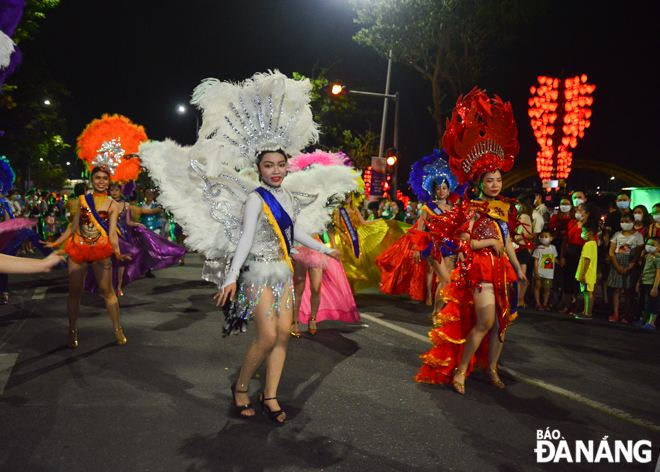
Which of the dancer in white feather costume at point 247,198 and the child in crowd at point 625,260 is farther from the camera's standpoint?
the child in crowd at point 625,260

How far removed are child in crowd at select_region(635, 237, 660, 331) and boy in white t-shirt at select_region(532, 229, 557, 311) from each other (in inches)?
63.2

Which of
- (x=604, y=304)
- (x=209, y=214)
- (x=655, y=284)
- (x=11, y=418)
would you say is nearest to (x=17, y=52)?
(x=209, y=214)

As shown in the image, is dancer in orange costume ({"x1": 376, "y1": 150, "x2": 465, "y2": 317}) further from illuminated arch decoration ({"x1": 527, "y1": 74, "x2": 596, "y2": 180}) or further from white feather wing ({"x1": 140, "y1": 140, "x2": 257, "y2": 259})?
illuminated arch decoration ({"x1": 527, "y1": 74, "x2": 596, "y2": 180})

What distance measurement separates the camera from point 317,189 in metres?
4.70

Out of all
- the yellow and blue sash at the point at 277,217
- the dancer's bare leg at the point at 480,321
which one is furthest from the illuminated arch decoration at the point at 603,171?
the yellow and blue sash at the point at 277,217

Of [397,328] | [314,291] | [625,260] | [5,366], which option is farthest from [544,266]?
[5,366]

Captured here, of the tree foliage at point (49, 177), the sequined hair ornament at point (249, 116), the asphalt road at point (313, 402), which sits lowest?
the asphalt road at point (313, 402)

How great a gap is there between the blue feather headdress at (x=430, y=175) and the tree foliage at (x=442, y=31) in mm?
15941

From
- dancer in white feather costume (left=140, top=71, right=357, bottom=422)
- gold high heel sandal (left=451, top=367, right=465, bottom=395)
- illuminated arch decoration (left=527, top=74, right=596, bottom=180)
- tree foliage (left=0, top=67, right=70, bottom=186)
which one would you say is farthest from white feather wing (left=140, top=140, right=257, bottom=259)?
illuminated arch decoration (left=527, top=74, right=596, bottom=180)

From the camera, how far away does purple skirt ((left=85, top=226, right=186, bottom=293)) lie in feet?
31.3

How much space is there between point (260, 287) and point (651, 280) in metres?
6.49

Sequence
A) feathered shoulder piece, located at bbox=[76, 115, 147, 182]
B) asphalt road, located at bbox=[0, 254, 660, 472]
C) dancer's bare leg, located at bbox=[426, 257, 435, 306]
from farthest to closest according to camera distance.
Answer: dancer's bare leg, located at bbox=[426, 257, 435, 306], feathered shoulder piece, located at bbox=[76, 115, 147, 182], asphalt road, located at bbox=[0, 254, 660, 472]

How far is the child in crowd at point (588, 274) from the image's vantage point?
8719 millimetres

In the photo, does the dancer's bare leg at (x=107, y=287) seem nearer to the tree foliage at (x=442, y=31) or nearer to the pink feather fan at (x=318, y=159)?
the pink feather fan at (x=318, y=159)
